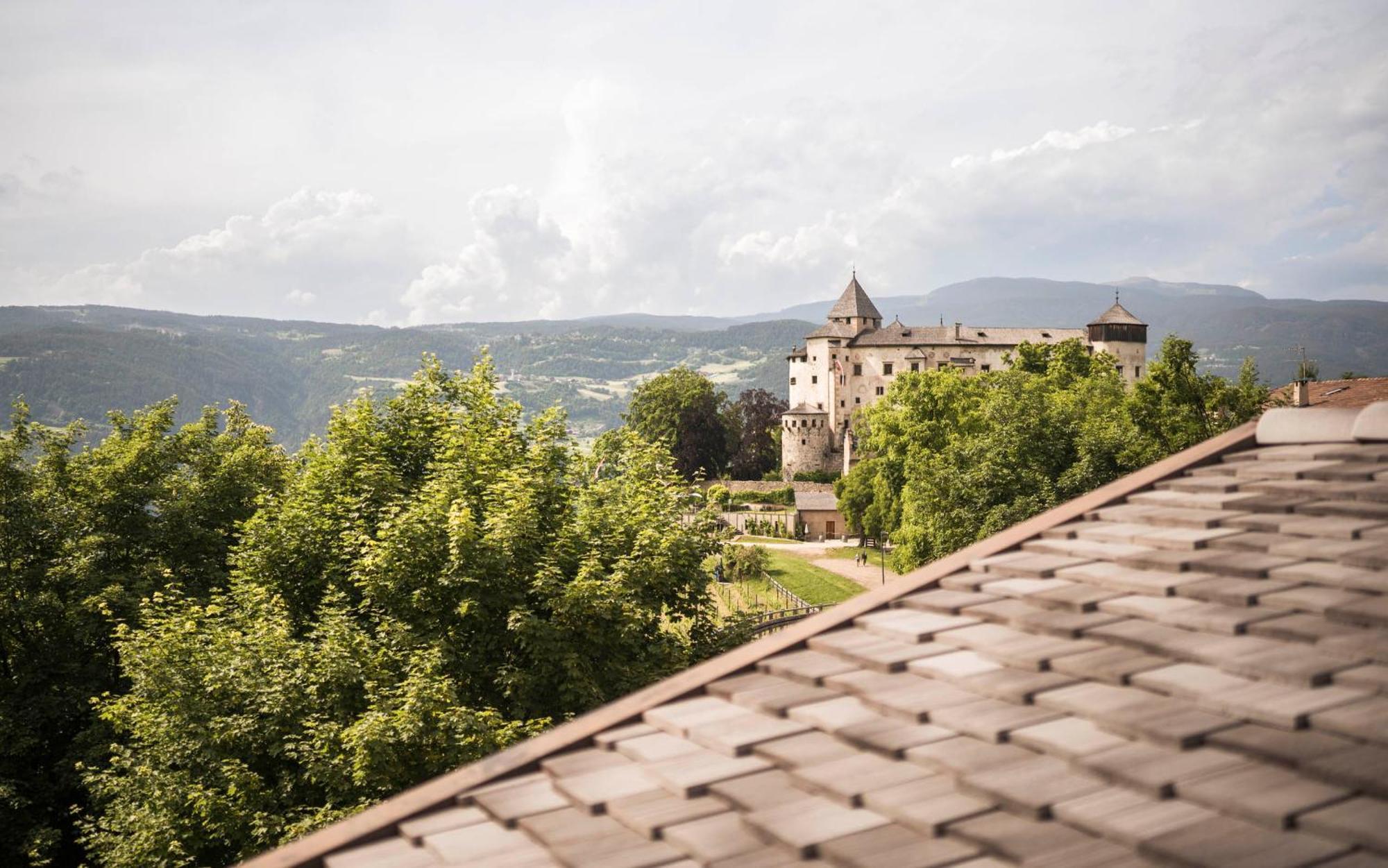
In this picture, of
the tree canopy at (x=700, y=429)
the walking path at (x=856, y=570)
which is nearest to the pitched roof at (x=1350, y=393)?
the walking path at (x=856, y=570)

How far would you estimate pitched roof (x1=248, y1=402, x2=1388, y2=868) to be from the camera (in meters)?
2.39

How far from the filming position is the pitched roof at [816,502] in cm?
7888

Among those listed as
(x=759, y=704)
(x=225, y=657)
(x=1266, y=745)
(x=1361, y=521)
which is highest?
(x=1361, y=521)

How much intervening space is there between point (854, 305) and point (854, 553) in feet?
146

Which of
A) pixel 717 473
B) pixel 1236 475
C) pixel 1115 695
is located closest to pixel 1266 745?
pixel 1115 695

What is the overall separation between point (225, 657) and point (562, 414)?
10.2 meters

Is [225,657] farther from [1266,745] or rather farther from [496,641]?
[1266,745]

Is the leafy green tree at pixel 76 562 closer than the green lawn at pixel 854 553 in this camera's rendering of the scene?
Yes

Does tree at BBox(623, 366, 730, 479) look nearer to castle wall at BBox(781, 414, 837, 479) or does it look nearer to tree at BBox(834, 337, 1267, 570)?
castle wall at BBox(781, 414, 837, 479)

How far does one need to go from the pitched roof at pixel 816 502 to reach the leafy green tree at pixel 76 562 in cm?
5548

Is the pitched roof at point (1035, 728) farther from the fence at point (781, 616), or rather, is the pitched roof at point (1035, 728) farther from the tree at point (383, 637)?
the fence at point (781, 616)

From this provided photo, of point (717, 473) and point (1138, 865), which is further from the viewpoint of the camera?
point (717, 473)

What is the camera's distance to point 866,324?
10606 centimetres

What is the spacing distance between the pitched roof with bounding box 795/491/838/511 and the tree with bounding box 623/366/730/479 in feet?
72.6
